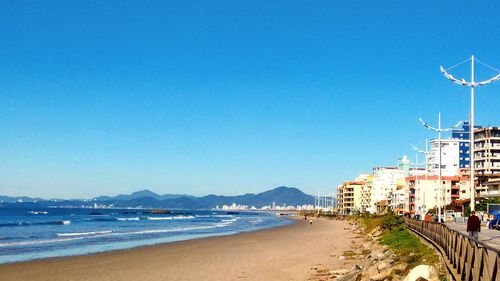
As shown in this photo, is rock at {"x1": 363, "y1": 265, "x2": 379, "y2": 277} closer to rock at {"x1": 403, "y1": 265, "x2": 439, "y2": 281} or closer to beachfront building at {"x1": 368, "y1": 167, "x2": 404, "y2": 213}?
rock at {"x1": 403, "y1": 265, "x2": 439, "y2": 281}

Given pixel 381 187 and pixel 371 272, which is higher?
pixel 381 187

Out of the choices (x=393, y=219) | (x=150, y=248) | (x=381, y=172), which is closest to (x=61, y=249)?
(x=150, y=248)

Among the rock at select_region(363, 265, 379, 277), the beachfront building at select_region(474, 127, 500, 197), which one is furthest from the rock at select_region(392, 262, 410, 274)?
the beachfront building at select_region(474, 127, 500, 197)

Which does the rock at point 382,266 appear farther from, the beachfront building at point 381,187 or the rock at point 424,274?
the beachfront building at point 381,187

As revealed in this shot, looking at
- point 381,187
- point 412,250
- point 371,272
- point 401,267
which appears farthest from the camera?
point 381,187

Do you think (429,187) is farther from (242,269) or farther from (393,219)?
(242,269)

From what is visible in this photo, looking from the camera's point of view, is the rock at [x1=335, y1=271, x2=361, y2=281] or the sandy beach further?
the sandy beach

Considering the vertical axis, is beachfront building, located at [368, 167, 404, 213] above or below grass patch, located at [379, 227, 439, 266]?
above

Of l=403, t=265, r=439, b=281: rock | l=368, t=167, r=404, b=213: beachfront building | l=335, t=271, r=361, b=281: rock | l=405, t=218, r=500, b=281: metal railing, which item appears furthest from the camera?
l=368, t=167, r=404, b=213: beachfront building

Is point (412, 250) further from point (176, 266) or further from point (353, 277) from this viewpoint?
point (176, 266)

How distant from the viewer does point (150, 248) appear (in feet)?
138

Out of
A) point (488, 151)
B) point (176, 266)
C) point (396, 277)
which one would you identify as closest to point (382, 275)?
point (396, 277)

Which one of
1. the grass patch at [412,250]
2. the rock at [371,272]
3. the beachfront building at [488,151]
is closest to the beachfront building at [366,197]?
the beachfront building at [488,151]

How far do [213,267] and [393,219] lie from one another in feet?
64.8
